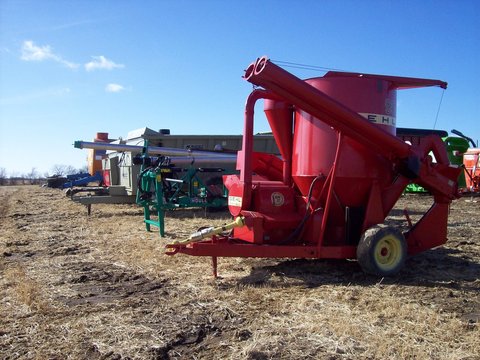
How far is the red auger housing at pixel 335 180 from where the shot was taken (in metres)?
5.21

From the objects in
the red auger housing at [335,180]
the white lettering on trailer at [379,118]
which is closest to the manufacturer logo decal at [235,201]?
the red auger housing at [335,180]

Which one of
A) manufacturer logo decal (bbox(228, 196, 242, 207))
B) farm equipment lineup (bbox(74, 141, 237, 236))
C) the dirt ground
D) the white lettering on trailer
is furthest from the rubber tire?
farm equipment lineup (bbox(74, 141, 237, 236))

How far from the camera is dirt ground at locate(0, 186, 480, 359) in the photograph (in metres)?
3.30

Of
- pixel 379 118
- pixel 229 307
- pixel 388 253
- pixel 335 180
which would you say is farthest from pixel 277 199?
pixel 229 307

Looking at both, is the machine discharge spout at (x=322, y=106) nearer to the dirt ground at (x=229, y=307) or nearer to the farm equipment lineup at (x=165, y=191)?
the dirt ground at (x=229, y=307)

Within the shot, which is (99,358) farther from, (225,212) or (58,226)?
(225,212)

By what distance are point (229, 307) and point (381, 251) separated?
6.97 ft

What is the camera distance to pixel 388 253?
17.8 ft

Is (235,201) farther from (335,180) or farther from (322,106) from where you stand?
(322,106)

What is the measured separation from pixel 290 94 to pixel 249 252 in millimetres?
1802

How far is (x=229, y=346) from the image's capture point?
3355 mm

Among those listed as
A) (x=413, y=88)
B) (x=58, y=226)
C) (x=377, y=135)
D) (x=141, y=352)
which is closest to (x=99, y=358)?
(x=141, y=352)

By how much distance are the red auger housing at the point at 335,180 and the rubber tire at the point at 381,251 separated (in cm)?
1

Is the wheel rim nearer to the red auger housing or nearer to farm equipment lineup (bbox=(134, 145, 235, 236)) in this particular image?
the red auger housing
